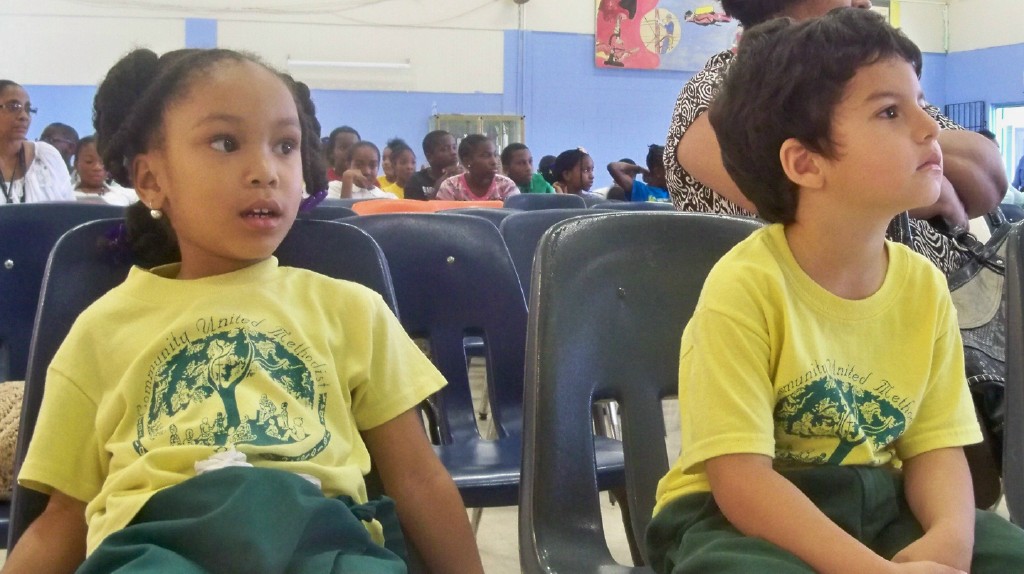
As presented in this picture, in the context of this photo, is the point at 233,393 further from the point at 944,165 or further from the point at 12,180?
the point at 12,180

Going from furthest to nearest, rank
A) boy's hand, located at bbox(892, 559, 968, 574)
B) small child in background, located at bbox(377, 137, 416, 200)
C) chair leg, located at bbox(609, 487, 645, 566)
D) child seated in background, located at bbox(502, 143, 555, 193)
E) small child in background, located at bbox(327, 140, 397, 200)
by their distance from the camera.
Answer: small child in background, located at bbox(377, 137, 416, 200), child seated in background, located at bbox(502, 143, 555, 193), small child in background, located at bbox(327, 140, 397, 200), chair leg, located at bbox(609, 487, 645, 566), boy's hand, located at bbox(892, 559, 968, 574)

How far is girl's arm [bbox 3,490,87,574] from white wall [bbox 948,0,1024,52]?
42.6 ft

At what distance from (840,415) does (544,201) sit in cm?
372

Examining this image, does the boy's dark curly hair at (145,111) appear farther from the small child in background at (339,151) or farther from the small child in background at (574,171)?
the small child in background at (574,171)

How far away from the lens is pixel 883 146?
1055 millimetres

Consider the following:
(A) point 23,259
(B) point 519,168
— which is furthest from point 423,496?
(B) point 519,168

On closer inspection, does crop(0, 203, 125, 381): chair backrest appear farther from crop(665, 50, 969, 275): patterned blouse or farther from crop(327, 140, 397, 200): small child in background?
crop(327, 140, 397, 200): small child in background

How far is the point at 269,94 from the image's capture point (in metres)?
1.21

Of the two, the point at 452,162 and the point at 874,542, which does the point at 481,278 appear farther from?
the point at 452,162

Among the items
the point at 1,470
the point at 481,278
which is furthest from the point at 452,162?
the point at 1,470

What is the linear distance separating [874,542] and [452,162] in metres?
6.14

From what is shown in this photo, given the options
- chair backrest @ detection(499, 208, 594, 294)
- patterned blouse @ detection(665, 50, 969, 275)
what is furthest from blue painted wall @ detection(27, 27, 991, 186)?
patterned blouse @ detection(665, 50, 969, 275)

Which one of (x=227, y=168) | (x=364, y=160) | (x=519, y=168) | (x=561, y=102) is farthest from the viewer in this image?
(x=561, y=102)

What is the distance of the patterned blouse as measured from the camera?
1.57m
